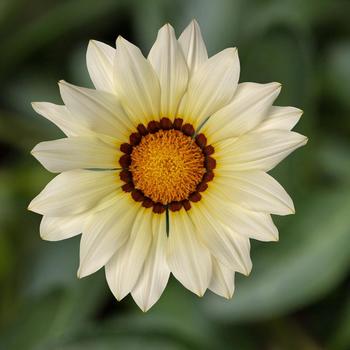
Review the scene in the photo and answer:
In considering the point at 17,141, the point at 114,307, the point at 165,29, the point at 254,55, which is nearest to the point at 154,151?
the point at 165,29

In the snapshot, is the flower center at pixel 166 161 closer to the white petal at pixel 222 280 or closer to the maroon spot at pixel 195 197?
the maroon spot at pixel 195 197

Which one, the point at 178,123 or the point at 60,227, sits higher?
the point at 178,123

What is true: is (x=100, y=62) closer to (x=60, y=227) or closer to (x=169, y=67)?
(x=169, y=67)

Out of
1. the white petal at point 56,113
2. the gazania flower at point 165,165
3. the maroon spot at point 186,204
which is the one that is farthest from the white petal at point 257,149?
the white petal at point 56,113

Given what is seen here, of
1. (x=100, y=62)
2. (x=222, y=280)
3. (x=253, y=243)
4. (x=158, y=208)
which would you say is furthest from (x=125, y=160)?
(x=253, y=243)

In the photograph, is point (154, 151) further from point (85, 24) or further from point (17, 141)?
point (85, 24)

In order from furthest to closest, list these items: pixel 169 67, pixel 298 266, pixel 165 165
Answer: pixel 298 266 < pixel 165 165 < pixel 169 67

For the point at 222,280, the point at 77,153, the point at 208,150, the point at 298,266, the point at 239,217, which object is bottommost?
the point at 298,266

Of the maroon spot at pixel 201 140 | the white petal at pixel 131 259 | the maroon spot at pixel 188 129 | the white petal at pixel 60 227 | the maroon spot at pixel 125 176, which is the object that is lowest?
the white petal at pixel 131 259
